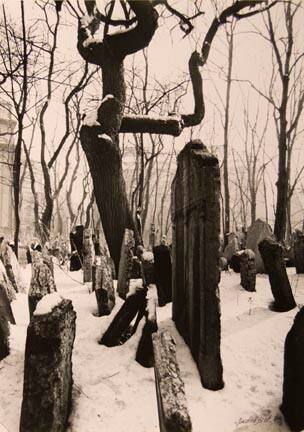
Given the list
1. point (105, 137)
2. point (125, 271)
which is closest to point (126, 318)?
point (125, 271)

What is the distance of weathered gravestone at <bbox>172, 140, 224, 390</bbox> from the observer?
109 inches

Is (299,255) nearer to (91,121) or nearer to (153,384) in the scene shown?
(153,384)

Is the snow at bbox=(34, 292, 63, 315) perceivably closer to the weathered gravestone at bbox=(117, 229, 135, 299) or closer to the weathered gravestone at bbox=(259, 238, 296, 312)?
the weathered gravestone at bbox=(117, 229, 135, 299)

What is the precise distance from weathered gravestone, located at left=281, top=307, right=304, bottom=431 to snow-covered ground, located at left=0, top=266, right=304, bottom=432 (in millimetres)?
107

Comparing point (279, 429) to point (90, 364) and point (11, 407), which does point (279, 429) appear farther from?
point (11, 407)

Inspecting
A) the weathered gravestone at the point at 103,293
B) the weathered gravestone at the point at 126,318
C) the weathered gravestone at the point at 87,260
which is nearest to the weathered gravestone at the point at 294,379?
the weathered gravestone at the point at 126,318

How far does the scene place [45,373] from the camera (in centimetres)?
222

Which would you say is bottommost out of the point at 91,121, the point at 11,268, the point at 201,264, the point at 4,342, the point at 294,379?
the point at 294,379

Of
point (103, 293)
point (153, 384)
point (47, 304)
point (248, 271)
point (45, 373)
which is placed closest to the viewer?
point (45, 373)

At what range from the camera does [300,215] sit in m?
51.7

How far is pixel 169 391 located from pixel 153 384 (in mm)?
1146

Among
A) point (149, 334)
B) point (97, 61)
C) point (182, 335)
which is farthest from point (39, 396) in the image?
point (97, 61)

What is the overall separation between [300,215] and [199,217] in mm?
53218

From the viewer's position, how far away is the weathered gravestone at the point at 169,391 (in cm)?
162
